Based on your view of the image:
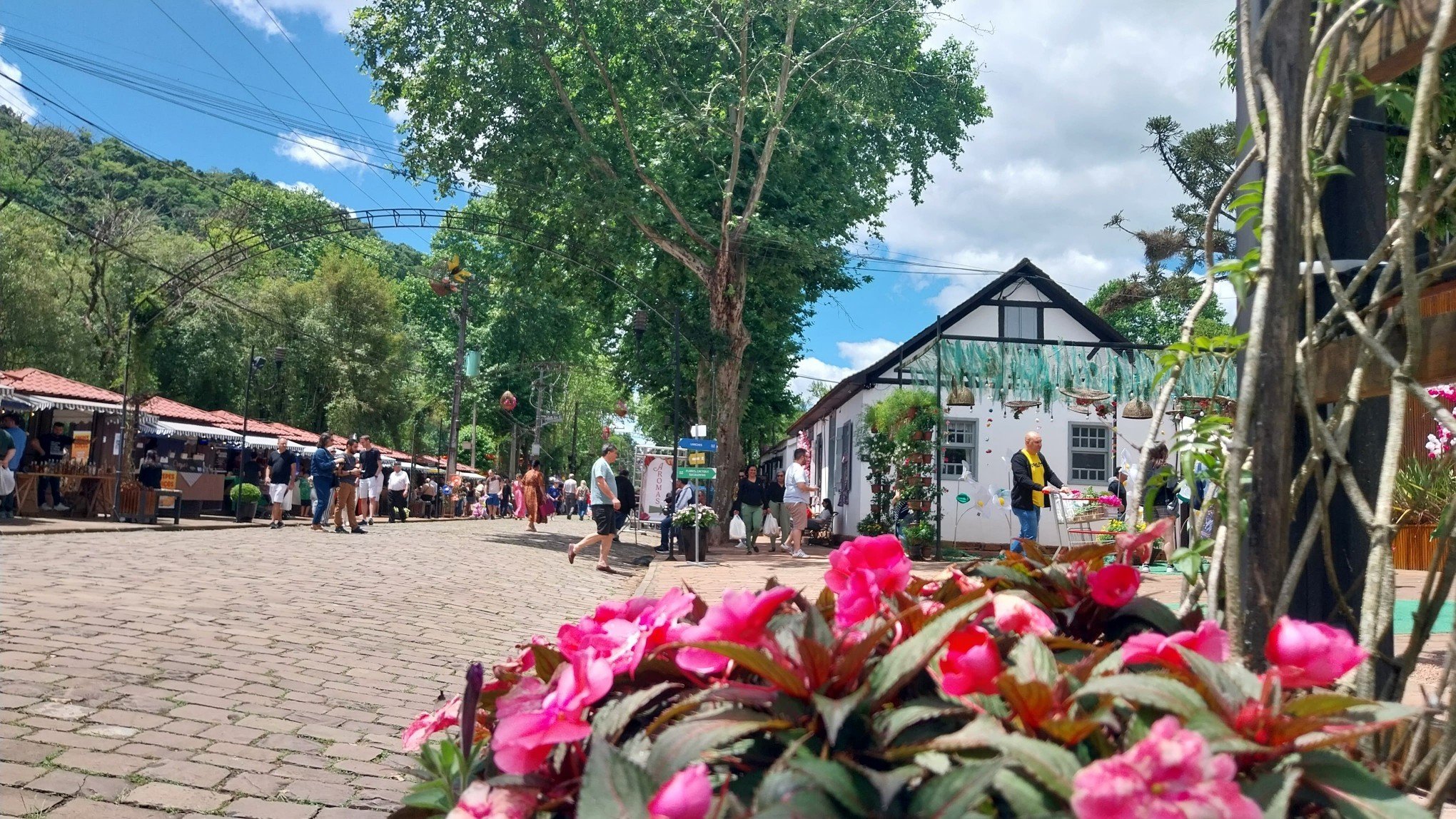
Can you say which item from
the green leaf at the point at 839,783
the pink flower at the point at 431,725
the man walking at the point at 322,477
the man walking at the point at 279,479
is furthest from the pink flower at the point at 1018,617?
the man walking at the point at 279,479

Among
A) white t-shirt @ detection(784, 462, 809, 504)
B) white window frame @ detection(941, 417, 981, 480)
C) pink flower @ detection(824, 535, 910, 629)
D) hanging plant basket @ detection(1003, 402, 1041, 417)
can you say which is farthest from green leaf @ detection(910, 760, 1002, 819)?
white window frame @ detection(941, 417, 981, 480)

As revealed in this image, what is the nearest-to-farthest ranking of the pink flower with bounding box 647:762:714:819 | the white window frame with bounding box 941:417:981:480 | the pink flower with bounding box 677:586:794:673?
the pink flower with bounding box 647:762:714:819
the pink flower with bounding box 677:586:794:673
the white window frame with bounding box 941:417:981:480

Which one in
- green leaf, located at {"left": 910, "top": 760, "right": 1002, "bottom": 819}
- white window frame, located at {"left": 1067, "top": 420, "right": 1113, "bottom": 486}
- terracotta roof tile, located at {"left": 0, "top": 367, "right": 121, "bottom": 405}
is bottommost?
green leaf, located at {"left": 910, "top": 760, "right": 1002, "bottom": 819}

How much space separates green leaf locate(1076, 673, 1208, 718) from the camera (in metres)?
0.82

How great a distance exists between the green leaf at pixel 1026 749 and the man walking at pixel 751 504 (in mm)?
21295

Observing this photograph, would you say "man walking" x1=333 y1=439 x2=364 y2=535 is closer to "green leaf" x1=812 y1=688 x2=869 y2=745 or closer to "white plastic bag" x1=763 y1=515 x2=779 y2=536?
"white plastic bag" x1=763 y1=515 x2=779 y2=536

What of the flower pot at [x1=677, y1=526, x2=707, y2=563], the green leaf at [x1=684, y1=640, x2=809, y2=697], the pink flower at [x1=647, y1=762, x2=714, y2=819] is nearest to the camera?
the pink flower at [x1=647, y1=762, x2=714, y2=819]

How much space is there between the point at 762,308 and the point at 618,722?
2574 centimetres

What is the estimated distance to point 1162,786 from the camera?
68 cm

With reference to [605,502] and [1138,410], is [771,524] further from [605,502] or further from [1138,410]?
[605,502]

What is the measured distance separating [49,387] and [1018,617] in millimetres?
28300

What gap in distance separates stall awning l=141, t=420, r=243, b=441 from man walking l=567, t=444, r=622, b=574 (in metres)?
17.5

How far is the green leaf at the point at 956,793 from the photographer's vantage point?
29.2 inches

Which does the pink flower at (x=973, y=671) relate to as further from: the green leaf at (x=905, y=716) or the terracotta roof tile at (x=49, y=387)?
the terracotta roof tile at (x=49, y=387)
